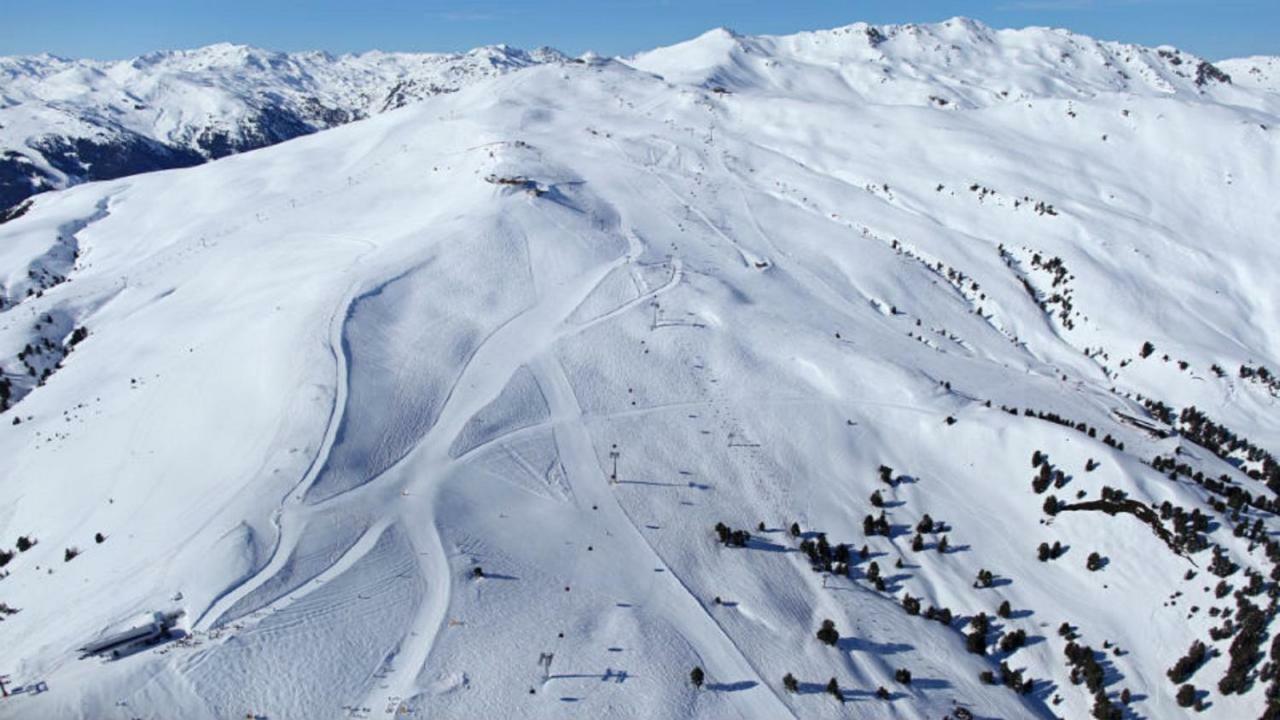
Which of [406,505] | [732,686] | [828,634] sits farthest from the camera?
[406,505]

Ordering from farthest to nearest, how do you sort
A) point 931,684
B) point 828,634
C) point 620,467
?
1. point 620,467
2. point 828,634
3. point 931,684

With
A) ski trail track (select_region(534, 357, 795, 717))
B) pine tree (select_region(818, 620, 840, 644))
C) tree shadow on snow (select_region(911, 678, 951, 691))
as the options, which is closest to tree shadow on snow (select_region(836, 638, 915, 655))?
pine tree (select_region(818, 620, 840, 644))

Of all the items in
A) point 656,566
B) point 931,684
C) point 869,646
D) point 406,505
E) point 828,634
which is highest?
point 406,505

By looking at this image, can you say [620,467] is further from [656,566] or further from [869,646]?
[869,646]

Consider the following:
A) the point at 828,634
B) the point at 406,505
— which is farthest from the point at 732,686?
the point at 406,505

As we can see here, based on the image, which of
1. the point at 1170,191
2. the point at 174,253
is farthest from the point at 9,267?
the point at 1170,191

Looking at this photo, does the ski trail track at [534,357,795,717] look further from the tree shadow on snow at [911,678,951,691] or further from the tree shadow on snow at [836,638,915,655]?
the tree shadow on snow at [911,678,951,691]

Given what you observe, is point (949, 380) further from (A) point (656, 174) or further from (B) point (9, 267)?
(B) point (9, 267)

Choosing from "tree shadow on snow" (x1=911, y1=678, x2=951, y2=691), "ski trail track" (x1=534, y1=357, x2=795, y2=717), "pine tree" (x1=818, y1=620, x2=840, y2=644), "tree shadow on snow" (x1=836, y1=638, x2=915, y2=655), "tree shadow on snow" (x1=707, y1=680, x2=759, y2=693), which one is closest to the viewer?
"tree shadow on snow" (x1=707, y1=680, x2=759, y2=693)

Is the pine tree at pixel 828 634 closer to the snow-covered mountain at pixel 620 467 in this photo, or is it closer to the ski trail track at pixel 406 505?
the snow-covered mountain at pixel 620 467
